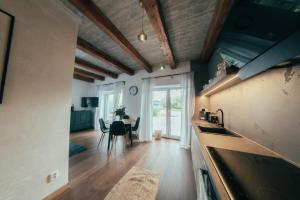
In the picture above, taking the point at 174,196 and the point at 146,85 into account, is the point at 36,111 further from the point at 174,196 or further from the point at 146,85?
the point at 146,85

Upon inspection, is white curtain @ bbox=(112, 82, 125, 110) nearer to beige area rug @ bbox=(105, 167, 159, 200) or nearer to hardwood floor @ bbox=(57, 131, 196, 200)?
hardwood floor @ bbox=(57, 131, 196, 200)

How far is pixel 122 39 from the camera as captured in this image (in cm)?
229

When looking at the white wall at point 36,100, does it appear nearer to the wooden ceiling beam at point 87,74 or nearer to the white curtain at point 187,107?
the white curtain at point 187,107

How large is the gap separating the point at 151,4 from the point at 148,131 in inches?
140

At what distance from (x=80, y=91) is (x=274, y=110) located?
22.9ft

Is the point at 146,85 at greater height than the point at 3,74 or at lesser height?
greater

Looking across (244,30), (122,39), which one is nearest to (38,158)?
(122,39)

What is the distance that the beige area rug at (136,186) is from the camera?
59.8 inches

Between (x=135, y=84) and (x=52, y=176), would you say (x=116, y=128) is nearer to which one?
(x=52, y=176)

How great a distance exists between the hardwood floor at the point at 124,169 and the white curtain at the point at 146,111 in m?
0.78

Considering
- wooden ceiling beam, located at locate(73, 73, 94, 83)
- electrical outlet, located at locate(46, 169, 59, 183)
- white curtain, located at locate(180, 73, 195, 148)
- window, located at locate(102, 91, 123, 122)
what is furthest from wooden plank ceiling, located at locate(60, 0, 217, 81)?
wooden ceiling beam, located at locate(73, 73, 94, 83)

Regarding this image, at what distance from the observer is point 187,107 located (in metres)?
3.45

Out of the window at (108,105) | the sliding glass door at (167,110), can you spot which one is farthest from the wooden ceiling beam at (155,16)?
the window at (108,105)

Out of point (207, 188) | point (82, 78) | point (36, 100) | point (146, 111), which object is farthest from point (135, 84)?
point (207, 188)
